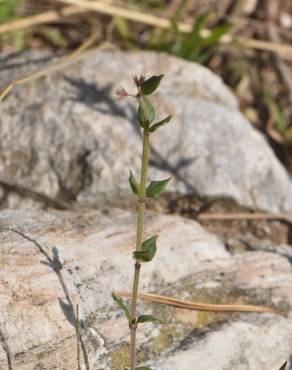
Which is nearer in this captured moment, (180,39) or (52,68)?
(52,68)

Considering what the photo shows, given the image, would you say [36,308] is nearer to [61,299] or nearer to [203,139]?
[61,299]

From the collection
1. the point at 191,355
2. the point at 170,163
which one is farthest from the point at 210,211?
the point at 191,355

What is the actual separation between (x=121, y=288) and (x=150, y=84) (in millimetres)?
956

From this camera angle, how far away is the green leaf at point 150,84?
149 centimetres

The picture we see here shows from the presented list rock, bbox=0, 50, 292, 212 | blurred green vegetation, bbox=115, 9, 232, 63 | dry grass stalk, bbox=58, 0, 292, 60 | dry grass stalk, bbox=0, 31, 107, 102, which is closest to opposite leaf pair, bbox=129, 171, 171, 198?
rock, bbox=0, 50, 292, 212

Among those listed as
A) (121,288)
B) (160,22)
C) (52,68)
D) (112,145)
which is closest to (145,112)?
(121,288)

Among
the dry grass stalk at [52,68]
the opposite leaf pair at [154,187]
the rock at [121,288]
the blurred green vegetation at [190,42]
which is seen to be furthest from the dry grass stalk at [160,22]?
the opposite leaf pair at [154,187]

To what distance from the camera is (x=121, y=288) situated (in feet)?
7.38

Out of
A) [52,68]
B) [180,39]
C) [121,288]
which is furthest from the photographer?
[180,39]

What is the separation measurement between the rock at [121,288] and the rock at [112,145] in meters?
0.38

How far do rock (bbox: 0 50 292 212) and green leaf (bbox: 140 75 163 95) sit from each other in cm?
138

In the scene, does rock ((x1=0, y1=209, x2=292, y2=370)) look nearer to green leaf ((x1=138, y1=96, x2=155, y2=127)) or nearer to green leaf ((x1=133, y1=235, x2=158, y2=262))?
green leaf ((x1=133, y1=235, x2=158, y2=262))

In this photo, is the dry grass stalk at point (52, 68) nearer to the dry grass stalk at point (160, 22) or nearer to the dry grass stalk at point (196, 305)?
the dry grass stalk at point (160, 22)

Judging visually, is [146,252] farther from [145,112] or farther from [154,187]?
[145,112]
